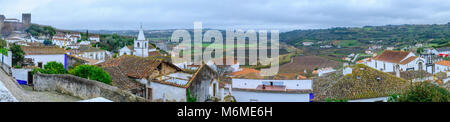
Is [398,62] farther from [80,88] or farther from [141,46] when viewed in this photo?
[80,88]

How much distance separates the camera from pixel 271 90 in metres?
13.3

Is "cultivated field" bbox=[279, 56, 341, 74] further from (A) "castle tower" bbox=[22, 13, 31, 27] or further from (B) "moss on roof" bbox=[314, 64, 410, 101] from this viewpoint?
(A) "castle tower" bbox=[22, 13, 31, 27]

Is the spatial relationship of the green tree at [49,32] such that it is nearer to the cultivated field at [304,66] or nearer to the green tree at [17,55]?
the cultivated field at [304,66]

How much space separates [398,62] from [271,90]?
32.7 meters

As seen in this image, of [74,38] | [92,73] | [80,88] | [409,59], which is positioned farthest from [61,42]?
[80,88]

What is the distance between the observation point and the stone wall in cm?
849

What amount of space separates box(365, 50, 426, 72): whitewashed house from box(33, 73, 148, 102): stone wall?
35216 mm

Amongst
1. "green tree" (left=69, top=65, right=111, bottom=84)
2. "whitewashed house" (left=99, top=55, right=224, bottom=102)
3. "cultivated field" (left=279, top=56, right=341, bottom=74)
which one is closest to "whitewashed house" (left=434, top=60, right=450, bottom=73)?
"cultivated field" (left=279, top=56, right=341, bottom=74)

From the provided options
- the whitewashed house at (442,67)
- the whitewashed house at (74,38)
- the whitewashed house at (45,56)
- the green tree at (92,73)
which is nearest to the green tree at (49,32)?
the whitewashed house at (74,38)
